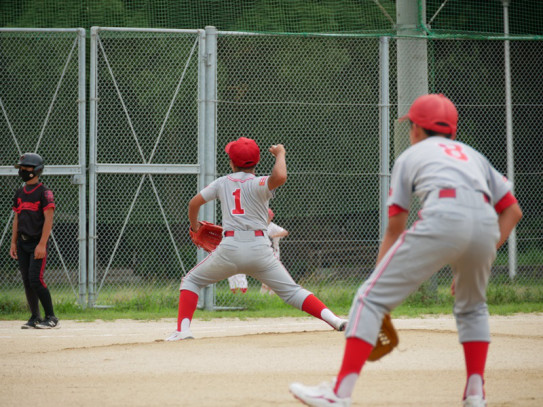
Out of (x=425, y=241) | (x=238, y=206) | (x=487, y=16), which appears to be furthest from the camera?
(x=487, y=16)

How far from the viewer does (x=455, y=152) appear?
4688mm

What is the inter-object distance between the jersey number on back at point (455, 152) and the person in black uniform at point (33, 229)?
6.53 metres

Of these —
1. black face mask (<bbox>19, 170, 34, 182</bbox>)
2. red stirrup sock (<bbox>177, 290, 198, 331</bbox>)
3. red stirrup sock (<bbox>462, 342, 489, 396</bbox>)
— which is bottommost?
red stirrup sock (<bbox>177, 290, 198, 331</bbox>)

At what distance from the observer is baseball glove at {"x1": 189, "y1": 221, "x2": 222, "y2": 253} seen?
851cm

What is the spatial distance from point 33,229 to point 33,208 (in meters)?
0.25

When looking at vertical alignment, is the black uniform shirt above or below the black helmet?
below

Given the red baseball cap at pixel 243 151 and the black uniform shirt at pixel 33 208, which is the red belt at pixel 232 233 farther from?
the black uniform shirt at pixel 33 208

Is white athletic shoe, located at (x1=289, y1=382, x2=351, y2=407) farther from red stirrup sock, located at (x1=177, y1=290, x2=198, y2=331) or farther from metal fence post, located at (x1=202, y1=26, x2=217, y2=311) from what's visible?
metal fence post, located at (x1=202, y1=26, x2=217, y2=311)

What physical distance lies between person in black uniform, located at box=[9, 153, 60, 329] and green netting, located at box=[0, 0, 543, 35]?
29.2 ft

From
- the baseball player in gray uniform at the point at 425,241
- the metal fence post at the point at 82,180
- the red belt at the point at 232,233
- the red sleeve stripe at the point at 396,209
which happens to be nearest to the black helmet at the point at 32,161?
the metal fence post at the point at 82,180

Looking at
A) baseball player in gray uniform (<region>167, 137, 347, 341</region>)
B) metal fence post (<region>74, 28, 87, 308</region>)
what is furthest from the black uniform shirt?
baseball player in gray uniform (<region>167, 137, 347, 341</region>)

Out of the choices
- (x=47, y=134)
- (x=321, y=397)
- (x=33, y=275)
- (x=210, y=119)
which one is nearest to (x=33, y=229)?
(x=33, y=275)

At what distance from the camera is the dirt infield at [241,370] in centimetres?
550

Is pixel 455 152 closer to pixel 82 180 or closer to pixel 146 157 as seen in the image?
pixel 82 180
